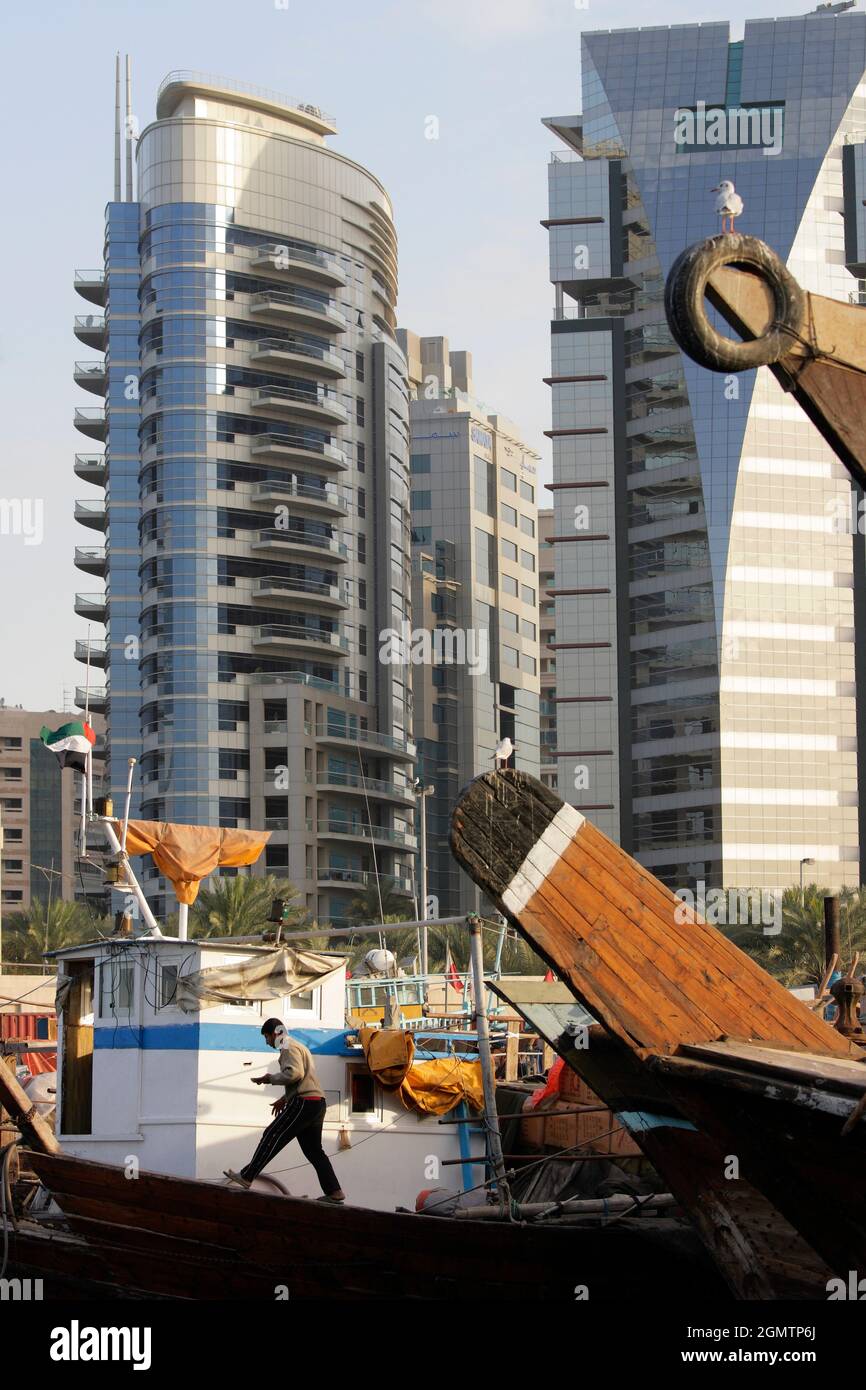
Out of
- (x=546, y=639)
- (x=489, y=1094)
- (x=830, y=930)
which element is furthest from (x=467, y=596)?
(x=489, y=1094)

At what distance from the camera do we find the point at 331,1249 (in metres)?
13.4

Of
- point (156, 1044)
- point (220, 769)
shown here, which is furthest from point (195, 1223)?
point (220, 769)

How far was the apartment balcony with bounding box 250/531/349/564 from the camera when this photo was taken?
89.2 meters

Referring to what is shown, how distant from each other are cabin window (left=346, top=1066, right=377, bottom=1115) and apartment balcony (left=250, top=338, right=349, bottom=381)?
76590mm

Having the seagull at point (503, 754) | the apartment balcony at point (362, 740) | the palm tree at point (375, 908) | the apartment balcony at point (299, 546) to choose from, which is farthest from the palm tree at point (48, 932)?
the seagull at point (503, 754)

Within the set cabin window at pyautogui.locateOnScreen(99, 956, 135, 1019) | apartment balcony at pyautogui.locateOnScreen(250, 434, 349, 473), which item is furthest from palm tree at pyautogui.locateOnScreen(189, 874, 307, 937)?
apartment balcony at pyautogui.locateOnScreen(250, 434, 349, 473)

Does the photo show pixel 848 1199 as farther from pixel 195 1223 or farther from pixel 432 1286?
pixel 195 1223

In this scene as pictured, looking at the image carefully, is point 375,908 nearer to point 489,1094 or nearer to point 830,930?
point 830,930

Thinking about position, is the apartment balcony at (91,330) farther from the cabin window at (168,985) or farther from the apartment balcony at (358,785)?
the cabin window at (168,985)

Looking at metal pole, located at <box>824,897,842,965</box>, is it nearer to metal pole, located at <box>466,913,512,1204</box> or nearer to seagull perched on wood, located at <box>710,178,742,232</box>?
metal pole, located at <box>466,913,512,1204</box>

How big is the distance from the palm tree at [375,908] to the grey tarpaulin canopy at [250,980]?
192ft

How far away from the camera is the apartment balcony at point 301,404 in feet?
294

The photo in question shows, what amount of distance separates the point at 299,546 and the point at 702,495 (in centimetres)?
2246

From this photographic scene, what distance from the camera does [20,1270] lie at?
15633 millimetres
